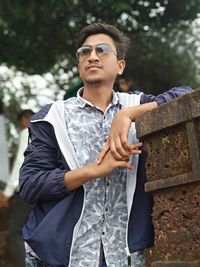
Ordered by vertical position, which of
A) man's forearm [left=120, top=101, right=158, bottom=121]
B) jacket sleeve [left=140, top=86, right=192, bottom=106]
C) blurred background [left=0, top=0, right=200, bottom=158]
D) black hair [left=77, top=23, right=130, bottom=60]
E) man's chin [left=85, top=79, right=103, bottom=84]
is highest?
blurred background [left=0, top=0, right=200, bottom=158]

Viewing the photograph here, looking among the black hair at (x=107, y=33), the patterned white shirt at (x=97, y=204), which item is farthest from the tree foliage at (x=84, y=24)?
the patterned white shirt at (x=97, y=204)

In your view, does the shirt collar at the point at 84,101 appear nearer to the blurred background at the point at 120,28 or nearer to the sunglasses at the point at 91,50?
the sunglasses at the point at 91,50

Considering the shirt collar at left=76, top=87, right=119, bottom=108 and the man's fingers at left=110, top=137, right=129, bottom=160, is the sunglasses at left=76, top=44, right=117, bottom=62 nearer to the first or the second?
the shirt collar at left=76, top=87, right=119, bottom=108

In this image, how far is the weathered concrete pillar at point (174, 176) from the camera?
2.27m

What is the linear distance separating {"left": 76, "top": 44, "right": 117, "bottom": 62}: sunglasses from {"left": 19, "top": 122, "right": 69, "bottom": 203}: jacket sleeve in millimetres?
365

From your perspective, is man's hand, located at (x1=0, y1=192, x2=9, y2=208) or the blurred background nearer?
man's hand, located at (x1=0, y1=192, x2=9, y2=208)

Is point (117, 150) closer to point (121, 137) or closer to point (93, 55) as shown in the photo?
point (121, 137)

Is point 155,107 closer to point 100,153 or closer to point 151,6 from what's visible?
point 100,153

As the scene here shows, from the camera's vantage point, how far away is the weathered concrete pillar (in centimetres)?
227

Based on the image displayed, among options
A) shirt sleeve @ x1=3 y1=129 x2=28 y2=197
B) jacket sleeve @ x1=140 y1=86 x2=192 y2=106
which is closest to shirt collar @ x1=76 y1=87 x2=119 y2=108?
jacket sleeve @ x1=140 y1=86 x2=192 y2=106

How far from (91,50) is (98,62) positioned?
0.24ft

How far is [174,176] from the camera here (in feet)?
7.78

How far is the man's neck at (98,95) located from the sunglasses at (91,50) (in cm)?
14

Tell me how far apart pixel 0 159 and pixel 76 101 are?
5879 millimetres
